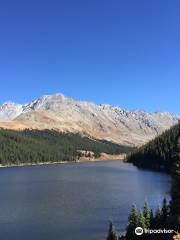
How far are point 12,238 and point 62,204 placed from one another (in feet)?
147

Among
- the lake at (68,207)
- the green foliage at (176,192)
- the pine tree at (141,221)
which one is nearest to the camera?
the green foliage at (176,192)

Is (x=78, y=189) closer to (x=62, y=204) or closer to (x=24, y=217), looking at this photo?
(x=62, y=204)

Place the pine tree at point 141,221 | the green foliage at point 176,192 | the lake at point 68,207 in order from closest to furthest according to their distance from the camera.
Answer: the green foliage at point 176,192
the pine tree at point 141,221
the lake at point 68,207

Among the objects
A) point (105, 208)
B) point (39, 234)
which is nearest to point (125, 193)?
point (105, 208)

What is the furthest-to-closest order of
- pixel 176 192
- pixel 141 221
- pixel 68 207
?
pixel 68 207
pixel 141 221
pixel 176 192

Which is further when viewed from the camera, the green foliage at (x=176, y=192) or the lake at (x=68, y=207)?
the lake at (x=68, y=207)

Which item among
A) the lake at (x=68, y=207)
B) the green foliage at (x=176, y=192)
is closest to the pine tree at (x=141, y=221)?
the green foliage at (x=176, y=192)

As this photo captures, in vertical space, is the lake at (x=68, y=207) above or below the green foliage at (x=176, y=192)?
below

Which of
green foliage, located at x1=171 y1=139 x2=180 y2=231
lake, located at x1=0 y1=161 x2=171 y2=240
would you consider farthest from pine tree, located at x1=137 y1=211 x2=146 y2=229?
lake, located at x1=0 y1=161 x2=171 y2=240

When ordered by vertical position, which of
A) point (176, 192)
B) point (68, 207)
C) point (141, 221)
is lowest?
point (68, 207)

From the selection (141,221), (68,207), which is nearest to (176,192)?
(141,221)

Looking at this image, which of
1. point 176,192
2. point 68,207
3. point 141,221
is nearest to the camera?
point 176,192

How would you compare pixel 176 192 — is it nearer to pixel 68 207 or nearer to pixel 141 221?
pixel 141 221

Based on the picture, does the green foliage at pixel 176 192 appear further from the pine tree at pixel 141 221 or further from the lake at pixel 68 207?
the lake at pixel 68 207
